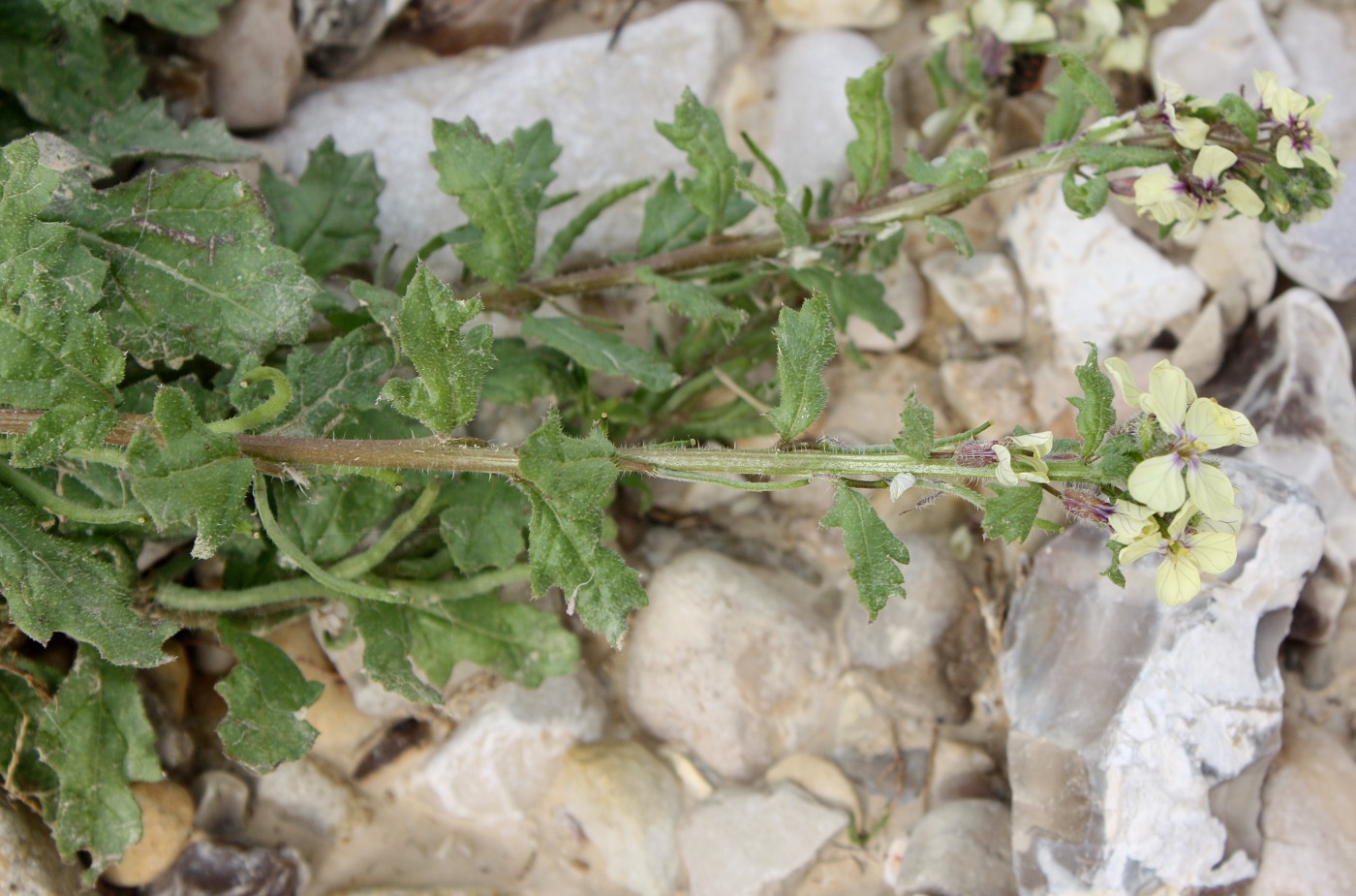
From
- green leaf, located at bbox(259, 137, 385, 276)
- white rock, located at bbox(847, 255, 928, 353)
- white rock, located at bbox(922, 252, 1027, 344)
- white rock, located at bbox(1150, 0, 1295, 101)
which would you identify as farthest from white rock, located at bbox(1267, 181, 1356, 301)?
green leaf, located at bbox(259, 137, 385, 276)

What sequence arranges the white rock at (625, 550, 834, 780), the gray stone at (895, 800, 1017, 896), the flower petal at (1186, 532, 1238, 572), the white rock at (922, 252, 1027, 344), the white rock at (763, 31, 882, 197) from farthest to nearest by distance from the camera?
1. the white rock at (763, 31, 882, 197)
2. the white rock at (922, 252, 1027, 344)
3. the white rock at (625, 550, 834, 780)
4. the gray stone at (895, 800, 1017, 896)
5. the flower petal at (1186, 532, 1238, 572)

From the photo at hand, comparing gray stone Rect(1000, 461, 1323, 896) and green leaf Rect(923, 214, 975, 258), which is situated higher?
green leaf Rect(923, 214, 975, 258)

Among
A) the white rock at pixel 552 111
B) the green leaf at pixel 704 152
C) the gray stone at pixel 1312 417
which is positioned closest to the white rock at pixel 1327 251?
the gray stone at pixel 1312 417

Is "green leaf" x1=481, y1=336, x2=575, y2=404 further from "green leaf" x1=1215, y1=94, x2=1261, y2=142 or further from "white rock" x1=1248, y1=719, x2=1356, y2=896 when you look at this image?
"white rock" x1=1248, y1=719, x2=1356, y2=896

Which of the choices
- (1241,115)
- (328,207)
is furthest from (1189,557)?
(328,207)

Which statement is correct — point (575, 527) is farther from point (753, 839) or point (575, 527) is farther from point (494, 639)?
point (753, 839)

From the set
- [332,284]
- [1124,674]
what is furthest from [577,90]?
[1124,674]

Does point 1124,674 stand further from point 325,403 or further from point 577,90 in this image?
point 577,90
